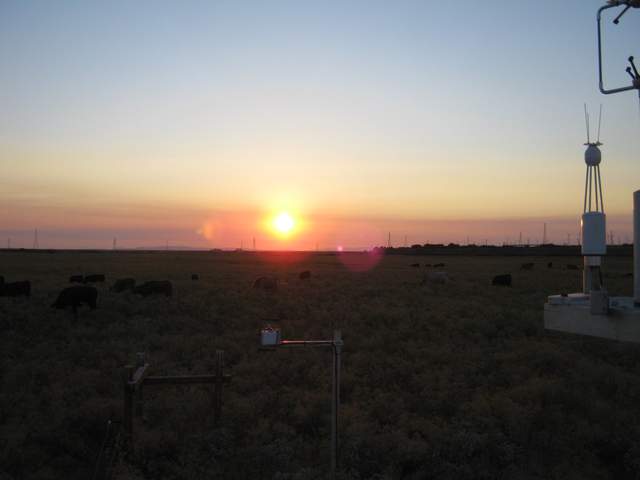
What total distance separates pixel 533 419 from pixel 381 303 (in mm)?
14573

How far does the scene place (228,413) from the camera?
9633mm

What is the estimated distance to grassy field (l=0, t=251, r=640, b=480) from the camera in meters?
8.04

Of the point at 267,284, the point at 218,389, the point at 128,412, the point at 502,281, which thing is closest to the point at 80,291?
the point at 267,284

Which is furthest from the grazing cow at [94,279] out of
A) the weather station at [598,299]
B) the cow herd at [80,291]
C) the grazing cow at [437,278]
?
the weather station at [598,299]

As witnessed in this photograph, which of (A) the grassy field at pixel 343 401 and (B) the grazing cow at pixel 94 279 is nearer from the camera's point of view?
(A) the grassy field at pixel 343 401

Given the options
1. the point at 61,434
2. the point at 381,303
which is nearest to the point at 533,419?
the point at 61,434

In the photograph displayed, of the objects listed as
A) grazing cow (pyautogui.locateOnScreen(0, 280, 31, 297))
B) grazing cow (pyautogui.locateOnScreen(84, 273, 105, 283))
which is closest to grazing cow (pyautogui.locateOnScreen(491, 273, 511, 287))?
grazing cow (pyautogui.locateOnScreen(84, 273, 105, 283))

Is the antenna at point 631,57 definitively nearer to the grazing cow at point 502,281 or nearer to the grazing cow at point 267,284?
the grazing cow at point 267,284

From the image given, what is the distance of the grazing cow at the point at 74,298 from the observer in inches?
790

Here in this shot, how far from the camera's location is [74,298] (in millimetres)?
20062

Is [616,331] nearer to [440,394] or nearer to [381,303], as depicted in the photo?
[440,394]

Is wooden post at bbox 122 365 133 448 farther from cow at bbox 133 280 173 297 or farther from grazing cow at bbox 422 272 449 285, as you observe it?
grazing cow at bbox 422 272 449 285

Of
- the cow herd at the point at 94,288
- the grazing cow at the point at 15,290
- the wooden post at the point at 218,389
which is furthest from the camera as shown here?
the grazing cow at the point at 15,290

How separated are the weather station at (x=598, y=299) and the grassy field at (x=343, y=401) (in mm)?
3100
